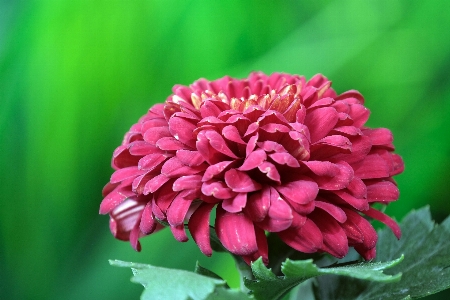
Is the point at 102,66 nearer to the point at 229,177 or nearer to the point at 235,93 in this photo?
the point at 235,93

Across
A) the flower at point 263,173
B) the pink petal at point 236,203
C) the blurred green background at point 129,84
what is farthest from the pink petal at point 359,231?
the blurred green background at point 129,84

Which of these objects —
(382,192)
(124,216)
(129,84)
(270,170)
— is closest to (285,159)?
(270,170)

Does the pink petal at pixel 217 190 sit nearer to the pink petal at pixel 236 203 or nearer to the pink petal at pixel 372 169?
the pink petal at pixel 236 203

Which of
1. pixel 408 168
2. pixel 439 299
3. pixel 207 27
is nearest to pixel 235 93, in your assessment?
pixel 207 27

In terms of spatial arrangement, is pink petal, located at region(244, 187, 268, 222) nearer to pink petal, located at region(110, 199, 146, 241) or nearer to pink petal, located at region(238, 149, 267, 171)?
pink petal, located at region(238, 149, 267, 171)

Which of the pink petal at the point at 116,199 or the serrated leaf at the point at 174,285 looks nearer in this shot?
the serrated leaf at the point at 174,285

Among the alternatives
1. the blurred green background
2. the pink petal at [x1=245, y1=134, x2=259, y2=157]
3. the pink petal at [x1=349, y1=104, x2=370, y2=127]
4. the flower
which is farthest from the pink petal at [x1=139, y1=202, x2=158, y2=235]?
the blurred green background

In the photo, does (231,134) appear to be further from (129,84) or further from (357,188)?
(129,84)
